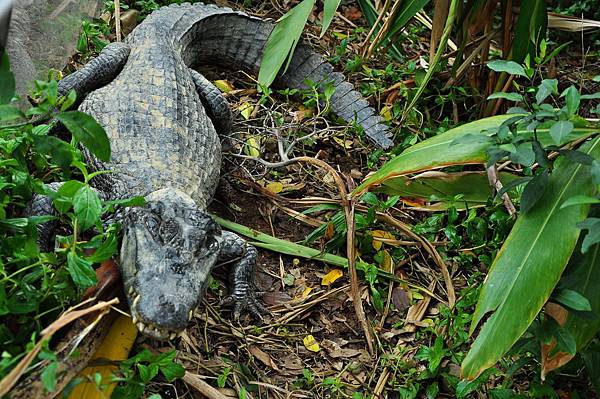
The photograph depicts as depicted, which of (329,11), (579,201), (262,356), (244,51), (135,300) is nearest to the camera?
(579,201)

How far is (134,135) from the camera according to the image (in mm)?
3469

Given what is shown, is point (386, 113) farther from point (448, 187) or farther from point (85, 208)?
point (85, 208)

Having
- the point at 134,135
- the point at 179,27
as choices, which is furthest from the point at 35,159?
the point at 179,27

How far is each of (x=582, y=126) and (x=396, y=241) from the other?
117 cm

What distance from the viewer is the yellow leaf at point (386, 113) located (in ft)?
14.4

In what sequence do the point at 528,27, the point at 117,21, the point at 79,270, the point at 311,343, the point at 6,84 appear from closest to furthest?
the point at 6,84 < the point at 79,270 < the point at 311,343 < the point at 528,27 < the point at 117,21

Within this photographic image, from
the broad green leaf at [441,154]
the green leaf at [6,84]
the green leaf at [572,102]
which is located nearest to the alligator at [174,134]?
the broad green leaf at [441,154]

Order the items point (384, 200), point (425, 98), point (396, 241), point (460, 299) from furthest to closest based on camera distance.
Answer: point (425, 98) < point (384, 200) < point (396, 241) < point (460, 299)

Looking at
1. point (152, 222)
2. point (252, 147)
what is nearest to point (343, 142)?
point (252, 147)

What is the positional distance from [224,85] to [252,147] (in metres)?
0.67

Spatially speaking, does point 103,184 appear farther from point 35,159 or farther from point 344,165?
point 344,165

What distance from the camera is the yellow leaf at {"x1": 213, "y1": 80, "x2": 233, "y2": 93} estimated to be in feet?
14.8

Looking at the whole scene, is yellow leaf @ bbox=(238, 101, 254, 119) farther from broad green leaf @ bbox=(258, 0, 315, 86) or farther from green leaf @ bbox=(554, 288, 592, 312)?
green leaf @ bbox=(554, 288, 592, 312)

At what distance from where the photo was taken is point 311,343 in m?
3.20
